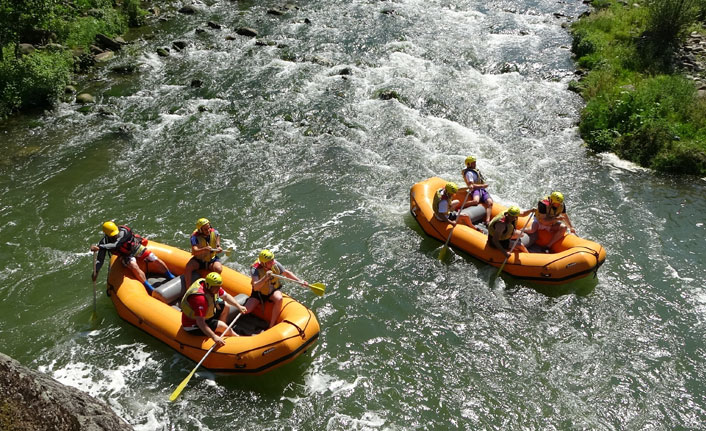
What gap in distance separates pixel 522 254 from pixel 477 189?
6.67ft

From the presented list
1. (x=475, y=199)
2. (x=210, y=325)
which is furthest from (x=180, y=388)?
(x=475, y=199)

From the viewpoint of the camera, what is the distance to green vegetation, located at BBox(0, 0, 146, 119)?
14.2 m

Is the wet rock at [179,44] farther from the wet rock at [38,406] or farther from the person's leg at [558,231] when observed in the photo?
the wet rock at [38,406]

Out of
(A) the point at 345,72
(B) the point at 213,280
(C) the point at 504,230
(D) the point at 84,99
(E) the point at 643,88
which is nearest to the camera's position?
(B) the point at 213,280

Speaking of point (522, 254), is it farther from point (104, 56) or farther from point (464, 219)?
point (104, 56)

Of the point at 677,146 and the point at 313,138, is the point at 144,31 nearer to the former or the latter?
the point at 313,138

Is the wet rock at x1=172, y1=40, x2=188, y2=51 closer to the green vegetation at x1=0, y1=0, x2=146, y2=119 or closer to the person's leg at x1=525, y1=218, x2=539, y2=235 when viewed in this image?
the green vegetation at x1=0, y1=0, x2=146, y2=119

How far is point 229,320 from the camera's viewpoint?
8133mm

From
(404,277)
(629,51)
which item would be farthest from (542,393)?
(629,51)

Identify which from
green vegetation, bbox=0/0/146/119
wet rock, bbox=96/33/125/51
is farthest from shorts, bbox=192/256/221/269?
wet rock, bbox=96/33/125/51

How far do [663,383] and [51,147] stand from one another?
46.4ft

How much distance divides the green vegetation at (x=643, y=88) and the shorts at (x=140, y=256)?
11375 mm

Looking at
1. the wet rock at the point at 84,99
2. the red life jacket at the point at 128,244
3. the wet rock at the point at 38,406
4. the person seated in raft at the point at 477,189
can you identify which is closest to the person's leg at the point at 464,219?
the person seated in raft at the point at 477,189

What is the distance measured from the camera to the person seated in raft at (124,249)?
850cm
